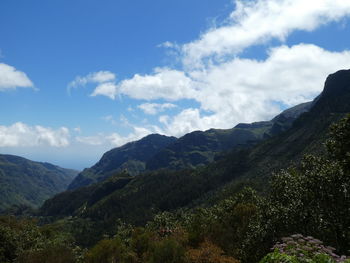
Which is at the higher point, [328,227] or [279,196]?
[279,196]

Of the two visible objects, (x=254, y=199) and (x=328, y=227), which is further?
(x=254, y=199)

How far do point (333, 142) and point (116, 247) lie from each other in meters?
33.4

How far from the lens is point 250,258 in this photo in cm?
3856

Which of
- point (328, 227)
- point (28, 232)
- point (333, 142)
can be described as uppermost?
point (333, 142)

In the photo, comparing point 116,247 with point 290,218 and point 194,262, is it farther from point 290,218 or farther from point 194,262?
point 290,218

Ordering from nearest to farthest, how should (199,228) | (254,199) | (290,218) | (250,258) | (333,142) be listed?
1. (333,142)
2. (290,218)
3. (250,258)
4. (199,228)
5. (254,199)

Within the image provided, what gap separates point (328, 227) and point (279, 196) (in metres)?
8.77

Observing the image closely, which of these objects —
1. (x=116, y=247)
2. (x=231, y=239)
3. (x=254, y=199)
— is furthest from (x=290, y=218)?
(x=254, y=199)

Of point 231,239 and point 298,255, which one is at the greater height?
point 298,255

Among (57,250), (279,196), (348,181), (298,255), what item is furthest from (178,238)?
(298,255)

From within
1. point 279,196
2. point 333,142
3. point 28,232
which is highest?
point 333,142

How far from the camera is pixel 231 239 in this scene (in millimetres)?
46906

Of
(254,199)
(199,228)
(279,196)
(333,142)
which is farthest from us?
(254,199)

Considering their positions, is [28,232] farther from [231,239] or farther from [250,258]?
[250,258]
